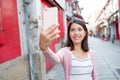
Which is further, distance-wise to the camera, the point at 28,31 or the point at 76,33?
the point at 28,31

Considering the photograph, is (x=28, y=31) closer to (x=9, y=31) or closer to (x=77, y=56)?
(x=9, y=31)

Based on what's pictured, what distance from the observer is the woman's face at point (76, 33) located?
3082 mm

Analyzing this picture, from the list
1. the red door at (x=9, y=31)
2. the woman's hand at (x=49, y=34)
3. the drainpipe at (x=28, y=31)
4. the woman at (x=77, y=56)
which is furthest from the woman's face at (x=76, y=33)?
the drainpipe at (x=28, y=31)

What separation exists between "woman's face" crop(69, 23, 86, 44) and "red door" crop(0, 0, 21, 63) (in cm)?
271

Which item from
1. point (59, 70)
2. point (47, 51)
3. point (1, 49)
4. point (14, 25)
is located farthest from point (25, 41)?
point (47, 51)

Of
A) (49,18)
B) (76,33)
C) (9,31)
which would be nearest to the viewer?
(49,18)

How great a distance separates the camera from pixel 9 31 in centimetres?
621

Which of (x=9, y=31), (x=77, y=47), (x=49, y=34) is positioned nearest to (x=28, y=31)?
(x=9, y=31)

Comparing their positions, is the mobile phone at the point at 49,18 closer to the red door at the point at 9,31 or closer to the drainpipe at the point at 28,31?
the red door at the point at 9,31

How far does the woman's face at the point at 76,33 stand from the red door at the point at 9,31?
8.91 ft

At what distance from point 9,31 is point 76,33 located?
3.38 metres

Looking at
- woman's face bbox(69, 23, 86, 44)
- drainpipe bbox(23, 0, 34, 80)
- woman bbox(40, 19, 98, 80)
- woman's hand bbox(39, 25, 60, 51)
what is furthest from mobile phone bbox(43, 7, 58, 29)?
drainpipe bbox(23, 0, 34, 80)

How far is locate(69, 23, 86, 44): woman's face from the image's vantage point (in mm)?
3082

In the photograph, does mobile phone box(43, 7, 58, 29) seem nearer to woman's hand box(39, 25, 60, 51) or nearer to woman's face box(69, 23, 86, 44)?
woman's hand box(39, 25, 60, 51)
